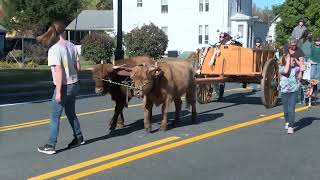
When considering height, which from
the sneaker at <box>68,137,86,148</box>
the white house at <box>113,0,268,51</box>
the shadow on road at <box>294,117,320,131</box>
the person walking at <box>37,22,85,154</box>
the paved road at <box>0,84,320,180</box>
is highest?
the white house at <box>113,0,268,51</box>

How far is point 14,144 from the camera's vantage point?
377 inches

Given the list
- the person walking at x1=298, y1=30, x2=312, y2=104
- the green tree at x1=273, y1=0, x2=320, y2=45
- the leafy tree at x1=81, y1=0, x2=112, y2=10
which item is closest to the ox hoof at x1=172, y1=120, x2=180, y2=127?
the person walking at x1=298, y1=30, x2=312, y2=104

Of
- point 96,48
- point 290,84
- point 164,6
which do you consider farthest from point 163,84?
point 164,6

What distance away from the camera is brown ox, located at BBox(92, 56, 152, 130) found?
10266mm

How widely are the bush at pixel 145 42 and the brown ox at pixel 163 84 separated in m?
25.8

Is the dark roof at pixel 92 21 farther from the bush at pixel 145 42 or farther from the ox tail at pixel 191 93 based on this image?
the ox tail at pixel 191 93

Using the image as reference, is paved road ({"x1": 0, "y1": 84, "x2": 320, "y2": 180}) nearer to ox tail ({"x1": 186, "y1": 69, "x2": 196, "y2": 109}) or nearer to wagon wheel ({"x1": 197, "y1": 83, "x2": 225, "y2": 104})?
ox tail ({"x1": 186, "y1": 69, "x2": 196, "y2": 109})

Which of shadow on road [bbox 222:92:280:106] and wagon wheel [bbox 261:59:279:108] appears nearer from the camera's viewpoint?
wagon wheel [bbox 261:59:279:108]

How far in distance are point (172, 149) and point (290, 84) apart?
9.51 ft

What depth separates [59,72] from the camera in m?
8.48

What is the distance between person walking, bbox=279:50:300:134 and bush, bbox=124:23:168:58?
2653 cm

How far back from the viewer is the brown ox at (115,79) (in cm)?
1027

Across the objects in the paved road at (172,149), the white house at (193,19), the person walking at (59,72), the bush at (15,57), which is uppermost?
the white house at (193,19)

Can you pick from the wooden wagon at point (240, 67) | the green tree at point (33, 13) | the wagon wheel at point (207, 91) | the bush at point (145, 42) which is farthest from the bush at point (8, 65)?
the green tree at point (33, 13)
